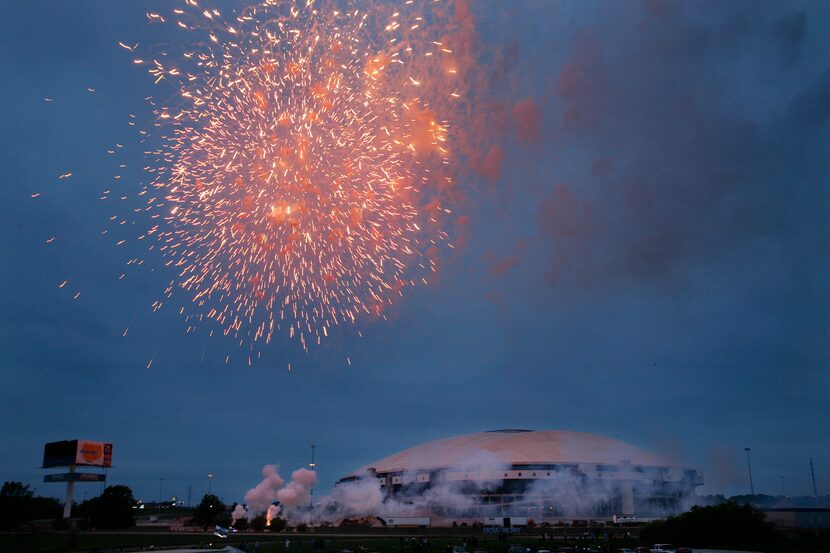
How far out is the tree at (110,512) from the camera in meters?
105

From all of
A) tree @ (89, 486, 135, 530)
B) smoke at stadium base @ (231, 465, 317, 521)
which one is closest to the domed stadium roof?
smoke at stadium base @ (231, 465, 317, 521)

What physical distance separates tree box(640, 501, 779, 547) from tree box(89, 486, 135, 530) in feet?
259

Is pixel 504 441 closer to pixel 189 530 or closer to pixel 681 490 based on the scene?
pixel 681 490

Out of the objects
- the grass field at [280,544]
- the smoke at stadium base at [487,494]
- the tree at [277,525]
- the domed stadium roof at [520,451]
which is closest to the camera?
the grass field at [280,544]

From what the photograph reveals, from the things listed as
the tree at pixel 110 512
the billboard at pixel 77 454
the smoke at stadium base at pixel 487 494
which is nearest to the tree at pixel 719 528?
the smoke at stadium base at pixel 487 494

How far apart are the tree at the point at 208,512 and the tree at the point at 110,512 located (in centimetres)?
1047

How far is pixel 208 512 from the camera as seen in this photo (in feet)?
359

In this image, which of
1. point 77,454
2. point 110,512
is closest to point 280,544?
point 110,512

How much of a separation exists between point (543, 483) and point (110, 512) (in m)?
74.7

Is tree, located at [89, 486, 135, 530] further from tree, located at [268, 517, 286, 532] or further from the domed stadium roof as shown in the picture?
the domed stadium roof

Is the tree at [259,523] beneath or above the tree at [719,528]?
beneath

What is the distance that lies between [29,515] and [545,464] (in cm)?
9034

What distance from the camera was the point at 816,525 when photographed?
8781 centimetres

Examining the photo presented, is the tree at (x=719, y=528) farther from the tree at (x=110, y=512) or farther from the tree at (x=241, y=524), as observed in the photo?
the tree at (x=110, y=512)
